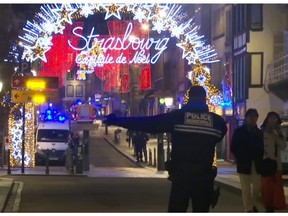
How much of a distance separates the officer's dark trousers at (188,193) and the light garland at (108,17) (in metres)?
16.9

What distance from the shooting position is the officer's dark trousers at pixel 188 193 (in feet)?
26.0

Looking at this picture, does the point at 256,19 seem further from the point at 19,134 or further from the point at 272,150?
the point at 272,150

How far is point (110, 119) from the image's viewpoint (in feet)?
26.9

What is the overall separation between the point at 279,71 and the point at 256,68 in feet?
7.41

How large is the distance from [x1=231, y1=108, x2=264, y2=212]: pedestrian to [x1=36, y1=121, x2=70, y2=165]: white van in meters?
22.9

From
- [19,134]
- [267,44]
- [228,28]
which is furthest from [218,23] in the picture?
[19,134]

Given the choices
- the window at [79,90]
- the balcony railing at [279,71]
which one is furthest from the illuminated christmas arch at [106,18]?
the window at [79,90]

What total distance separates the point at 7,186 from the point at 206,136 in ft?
35.7

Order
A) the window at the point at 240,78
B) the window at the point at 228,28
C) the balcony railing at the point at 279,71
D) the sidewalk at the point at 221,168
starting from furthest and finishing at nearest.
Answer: the window at the point at 228,28 → the window at the point at 240,78 → the balcony railing at the point at 279,71 → the sidewalk at the point at 221,168

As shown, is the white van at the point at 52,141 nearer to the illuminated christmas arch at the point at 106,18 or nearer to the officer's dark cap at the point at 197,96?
the illuminated christmas arch at the point at 106,18

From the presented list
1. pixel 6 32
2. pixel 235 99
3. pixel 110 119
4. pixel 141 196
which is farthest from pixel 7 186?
pixel 235 99

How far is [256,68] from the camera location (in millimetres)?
32406

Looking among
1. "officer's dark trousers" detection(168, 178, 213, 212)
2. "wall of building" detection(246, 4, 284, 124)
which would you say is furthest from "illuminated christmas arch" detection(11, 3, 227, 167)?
"officer's dark trousers" detection(168, 178, 213, 212)

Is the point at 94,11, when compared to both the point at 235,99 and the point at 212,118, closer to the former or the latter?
the point at 235,99
